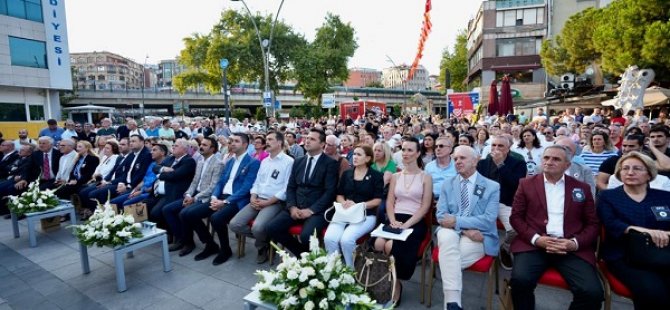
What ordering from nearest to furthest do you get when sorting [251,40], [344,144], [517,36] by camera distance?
[344,144] < [251,40] < [517,36]

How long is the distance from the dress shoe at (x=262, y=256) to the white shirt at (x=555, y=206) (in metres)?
3.17

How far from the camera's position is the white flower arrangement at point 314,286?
7.14ft

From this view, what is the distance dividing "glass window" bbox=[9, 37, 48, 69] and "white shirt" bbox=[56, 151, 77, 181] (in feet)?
71.7

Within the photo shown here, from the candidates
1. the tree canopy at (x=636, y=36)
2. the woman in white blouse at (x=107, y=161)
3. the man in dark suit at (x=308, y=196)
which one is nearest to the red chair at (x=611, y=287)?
the man in dark suit at (x=308, y=196)

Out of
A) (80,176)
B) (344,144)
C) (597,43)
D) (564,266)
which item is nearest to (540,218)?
(564,266)

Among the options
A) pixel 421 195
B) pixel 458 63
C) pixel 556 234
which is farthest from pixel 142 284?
pixel 458 63

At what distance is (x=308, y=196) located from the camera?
434 centimetres

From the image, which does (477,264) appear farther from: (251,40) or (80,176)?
(251,40)

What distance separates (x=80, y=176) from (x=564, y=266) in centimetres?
771

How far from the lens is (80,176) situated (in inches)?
265

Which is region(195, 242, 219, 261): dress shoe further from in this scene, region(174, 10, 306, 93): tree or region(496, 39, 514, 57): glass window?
region(496, 39, 514, 57): glass window

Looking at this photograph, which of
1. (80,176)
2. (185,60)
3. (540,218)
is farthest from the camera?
(185,60)

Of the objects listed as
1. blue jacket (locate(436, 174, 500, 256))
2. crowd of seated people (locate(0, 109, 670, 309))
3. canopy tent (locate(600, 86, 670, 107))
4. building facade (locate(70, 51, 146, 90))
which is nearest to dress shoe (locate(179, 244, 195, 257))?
crowd of seated people (locate(0, 109, 670, 309))

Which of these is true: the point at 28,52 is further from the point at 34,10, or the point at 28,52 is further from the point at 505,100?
the point at 505,100
